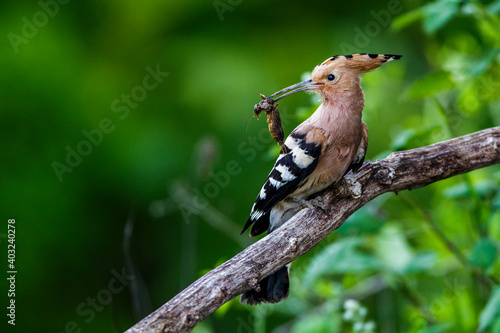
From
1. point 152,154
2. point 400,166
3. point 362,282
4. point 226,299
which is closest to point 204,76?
point 152,154

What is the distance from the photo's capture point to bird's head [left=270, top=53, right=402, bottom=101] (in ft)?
6.20

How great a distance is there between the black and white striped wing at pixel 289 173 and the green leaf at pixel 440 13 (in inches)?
21.6

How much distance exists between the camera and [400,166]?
1850mm

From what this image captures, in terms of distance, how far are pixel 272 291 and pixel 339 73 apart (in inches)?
30.1

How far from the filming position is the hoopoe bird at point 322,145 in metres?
1.89

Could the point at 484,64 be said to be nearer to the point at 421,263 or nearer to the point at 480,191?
the point at 480,191

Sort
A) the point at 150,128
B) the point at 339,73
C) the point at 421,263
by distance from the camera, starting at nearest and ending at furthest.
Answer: the point at 339,73, the point at 421,263, the point at 150,128

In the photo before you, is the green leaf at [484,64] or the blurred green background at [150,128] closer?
the green leaf at [484,64]

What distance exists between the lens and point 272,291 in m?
1.94

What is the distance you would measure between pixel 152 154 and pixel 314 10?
1.45 metres

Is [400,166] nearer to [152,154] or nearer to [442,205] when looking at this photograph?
[442,205]

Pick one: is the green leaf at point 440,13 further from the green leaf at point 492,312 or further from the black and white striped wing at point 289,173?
→ the green leaf at point 492,312

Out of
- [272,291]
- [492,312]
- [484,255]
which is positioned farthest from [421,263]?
[272,291]

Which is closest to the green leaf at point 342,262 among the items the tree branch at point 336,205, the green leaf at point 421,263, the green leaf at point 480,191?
the green leaf at point 421,263
